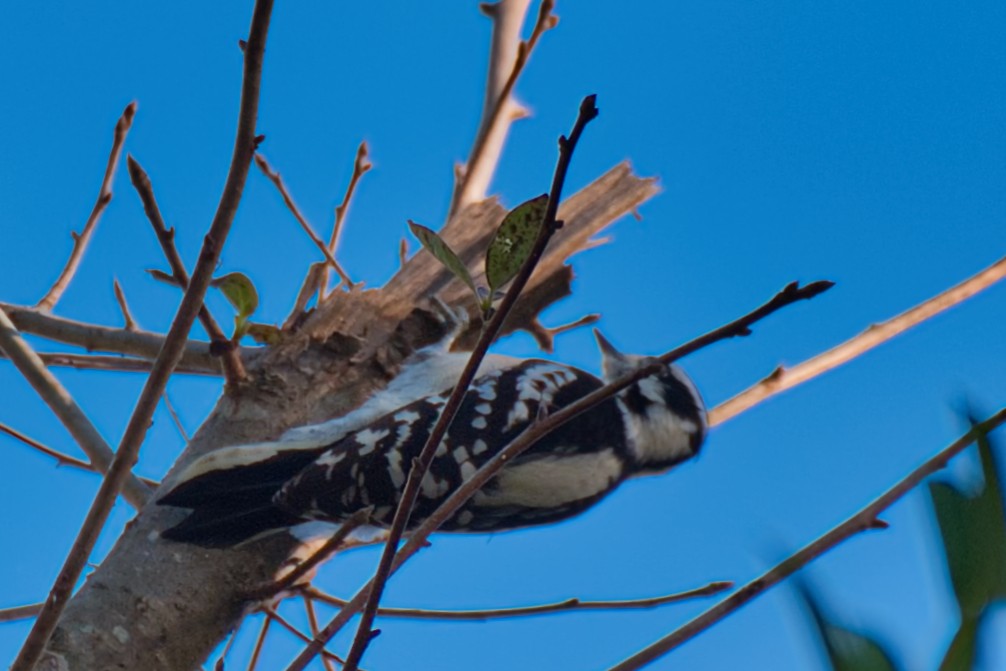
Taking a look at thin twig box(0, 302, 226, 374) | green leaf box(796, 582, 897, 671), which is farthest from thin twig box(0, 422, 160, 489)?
green leaf box(796, 582, 897, 671)

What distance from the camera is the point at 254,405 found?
251cm

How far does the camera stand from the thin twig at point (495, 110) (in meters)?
3.63

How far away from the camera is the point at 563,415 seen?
3.79ft

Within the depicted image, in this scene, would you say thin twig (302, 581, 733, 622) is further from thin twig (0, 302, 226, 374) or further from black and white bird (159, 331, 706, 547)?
thin twig (0, 302, 226, 374)

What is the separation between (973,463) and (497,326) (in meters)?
0.63

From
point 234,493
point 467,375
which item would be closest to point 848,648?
point 467,375

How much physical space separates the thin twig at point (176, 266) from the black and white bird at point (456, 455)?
186 mm

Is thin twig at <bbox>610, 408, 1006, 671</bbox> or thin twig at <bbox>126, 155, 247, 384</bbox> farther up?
thin twig at <bbox>126, 155, 247, 384</bbox>

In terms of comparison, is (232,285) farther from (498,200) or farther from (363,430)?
(498,200)

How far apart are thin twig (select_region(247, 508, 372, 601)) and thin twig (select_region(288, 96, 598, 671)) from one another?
35 cm

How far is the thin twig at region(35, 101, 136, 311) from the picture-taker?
271 cm

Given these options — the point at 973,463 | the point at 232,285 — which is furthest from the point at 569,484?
the point at 973,463

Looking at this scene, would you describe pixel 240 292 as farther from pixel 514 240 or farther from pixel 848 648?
pixel 848 648

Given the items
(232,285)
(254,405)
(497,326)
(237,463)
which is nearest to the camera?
(497,326)
